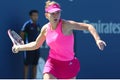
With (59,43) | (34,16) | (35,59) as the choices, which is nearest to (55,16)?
(59,43)

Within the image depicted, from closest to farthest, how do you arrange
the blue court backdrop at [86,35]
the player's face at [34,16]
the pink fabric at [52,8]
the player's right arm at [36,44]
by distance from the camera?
the pink fabric at [52,8] < the player's right arm at [36,44] < the player's face at [34,16] < the blue court backdrop at [86,35]

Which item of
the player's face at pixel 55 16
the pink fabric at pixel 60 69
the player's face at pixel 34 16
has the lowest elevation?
the player's face at pixel 34 16

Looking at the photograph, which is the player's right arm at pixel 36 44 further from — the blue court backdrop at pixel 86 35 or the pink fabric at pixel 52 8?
the blue court backdrop at pixel 86 35

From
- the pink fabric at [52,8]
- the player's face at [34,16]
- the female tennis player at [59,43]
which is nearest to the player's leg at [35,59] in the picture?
the player's face at [34,16]

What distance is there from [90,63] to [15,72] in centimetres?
184

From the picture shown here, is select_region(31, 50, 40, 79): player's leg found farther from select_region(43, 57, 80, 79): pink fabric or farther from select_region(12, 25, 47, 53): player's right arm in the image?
select_region(43, 57, 80, 79): pink fabric

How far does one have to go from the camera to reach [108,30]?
41.7ft

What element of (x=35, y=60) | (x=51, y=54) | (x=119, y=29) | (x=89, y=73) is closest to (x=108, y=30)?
(x=119, y=29)

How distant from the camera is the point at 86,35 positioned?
1266 cm

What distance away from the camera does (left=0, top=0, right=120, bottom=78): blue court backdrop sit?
485 inches

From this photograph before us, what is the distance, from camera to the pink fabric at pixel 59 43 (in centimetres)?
689

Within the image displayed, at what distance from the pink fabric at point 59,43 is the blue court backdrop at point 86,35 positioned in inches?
214

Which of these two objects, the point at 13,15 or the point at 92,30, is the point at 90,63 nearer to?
the point at 13,15

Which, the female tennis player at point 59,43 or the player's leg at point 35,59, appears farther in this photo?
the player's leg at point 35,59
